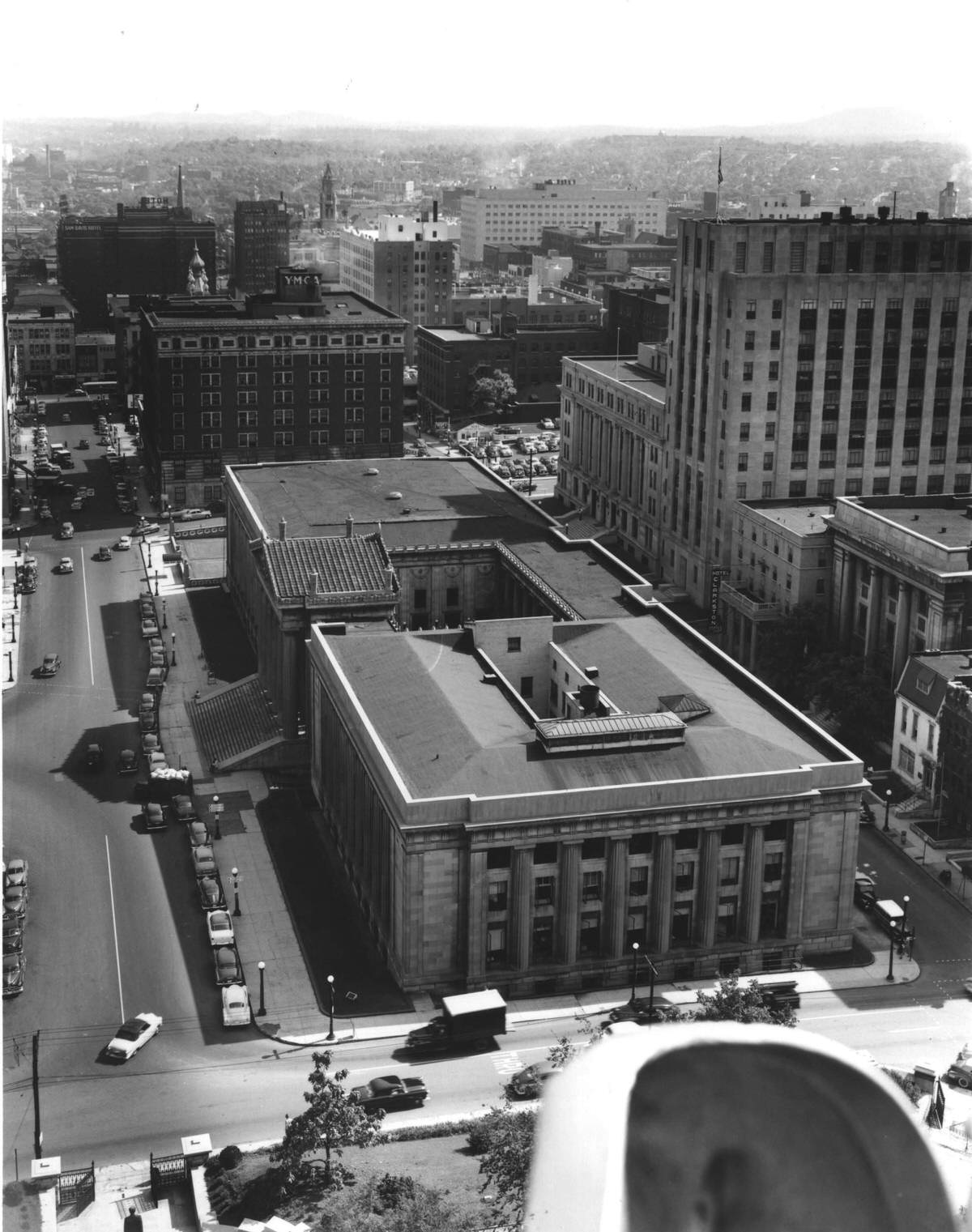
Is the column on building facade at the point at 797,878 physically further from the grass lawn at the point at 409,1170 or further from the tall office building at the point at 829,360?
the tall office building at the point at 829,360

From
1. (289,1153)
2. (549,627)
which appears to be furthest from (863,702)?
(289,1153)

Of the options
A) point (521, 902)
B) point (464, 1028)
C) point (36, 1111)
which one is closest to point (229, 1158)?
point (36, 1111)

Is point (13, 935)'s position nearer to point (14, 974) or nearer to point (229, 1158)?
point (14, 974)

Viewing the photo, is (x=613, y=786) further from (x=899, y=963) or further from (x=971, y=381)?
(x=971, y=381)

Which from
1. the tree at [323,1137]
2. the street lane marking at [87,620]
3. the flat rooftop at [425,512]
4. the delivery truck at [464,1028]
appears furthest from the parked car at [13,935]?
the street lane marking at [87,620]

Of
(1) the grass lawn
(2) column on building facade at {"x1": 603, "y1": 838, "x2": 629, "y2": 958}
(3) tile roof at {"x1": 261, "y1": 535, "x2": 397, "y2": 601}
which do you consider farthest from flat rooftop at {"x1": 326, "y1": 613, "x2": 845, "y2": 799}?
(1) the grass lawn

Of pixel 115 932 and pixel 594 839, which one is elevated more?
pixel 594 839

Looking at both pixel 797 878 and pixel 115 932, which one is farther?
pixel 115 932
